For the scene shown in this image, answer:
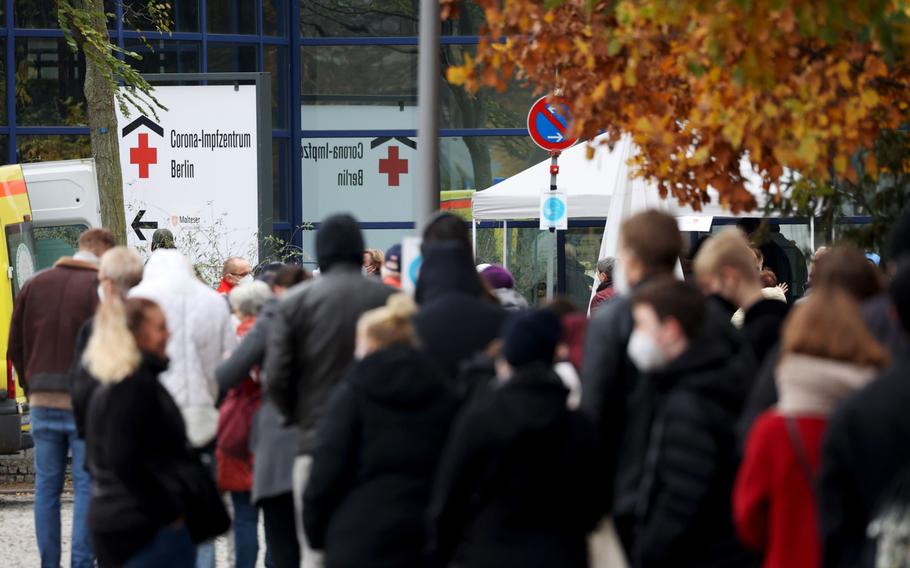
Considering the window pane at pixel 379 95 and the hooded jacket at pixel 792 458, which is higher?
the window pane at pixel 379 95

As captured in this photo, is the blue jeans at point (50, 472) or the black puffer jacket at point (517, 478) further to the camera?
the blue jeans at point (50, 472)

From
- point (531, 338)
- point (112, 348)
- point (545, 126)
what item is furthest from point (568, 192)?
point (531, 338)

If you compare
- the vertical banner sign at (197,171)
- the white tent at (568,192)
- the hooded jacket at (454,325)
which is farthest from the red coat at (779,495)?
the vertical banner sign at (197,171)

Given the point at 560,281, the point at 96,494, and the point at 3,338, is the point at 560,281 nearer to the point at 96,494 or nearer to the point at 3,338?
the point at 3,338

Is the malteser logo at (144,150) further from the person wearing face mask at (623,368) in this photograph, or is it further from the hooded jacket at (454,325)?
the person wearing face mask at (623,368)

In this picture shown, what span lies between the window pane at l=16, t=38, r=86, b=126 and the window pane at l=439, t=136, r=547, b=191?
17.1 feet

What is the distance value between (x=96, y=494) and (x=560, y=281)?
15.7 metres

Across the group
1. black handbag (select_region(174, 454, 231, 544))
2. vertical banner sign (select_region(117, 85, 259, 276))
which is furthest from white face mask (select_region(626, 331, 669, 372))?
vertical banner sign (select_region(117, 85, 259, 276))

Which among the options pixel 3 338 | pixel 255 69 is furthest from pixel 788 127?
pixel 255 69

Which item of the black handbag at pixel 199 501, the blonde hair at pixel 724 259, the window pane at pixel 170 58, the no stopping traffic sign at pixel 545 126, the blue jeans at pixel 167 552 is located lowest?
the blue jeans at pixel 167 552

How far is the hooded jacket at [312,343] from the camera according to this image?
7461mm

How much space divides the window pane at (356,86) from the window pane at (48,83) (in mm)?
3531

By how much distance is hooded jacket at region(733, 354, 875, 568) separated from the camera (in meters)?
4.91

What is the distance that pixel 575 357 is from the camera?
258 inches
